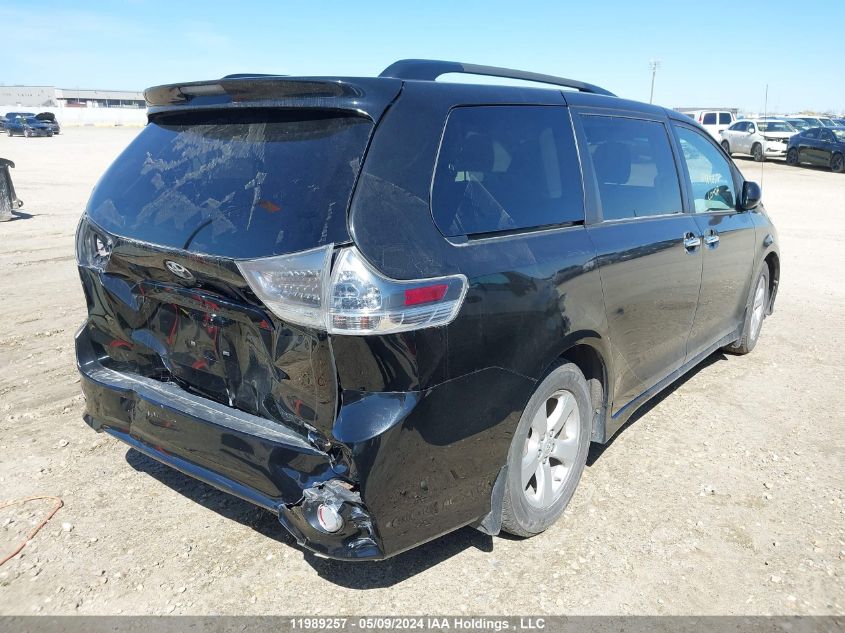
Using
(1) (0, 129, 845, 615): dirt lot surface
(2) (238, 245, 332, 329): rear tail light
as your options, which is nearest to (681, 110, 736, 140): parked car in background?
(1) (0, 129, 845, 615): dirt lot surface

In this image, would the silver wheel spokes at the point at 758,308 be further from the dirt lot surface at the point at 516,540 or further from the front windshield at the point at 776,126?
the front windshield at the point at 776,126

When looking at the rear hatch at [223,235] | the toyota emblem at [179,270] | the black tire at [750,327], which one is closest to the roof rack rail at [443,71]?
the rear hatch at [223,235]

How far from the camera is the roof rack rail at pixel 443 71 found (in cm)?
288

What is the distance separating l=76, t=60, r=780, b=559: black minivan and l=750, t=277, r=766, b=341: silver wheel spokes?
2722 millimetres

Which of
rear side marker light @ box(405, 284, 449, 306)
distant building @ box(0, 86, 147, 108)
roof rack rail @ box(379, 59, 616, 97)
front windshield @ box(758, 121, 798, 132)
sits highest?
distant building @ box(0, 86, 147, 108)

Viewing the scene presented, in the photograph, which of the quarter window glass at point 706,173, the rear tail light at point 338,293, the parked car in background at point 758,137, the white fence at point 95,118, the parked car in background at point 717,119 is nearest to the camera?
the rear tail light at point 338,293

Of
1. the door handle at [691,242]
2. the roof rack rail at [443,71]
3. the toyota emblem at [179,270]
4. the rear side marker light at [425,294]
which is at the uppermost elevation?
the roof rack rail at [443,71]

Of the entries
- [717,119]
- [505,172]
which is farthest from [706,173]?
[717,119]

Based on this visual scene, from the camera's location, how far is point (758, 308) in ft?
19.1

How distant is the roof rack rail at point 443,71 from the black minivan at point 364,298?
18 mm

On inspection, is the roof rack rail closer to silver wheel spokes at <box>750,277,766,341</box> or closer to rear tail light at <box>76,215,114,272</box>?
rear tail light at <box>76,215,114,272</box>

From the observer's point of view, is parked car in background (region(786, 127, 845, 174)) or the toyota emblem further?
parked car in background (region(786, 127, 845, 174))

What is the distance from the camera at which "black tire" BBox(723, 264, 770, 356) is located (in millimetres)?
5422

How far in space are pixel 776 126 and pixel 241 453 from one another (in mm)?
34379
